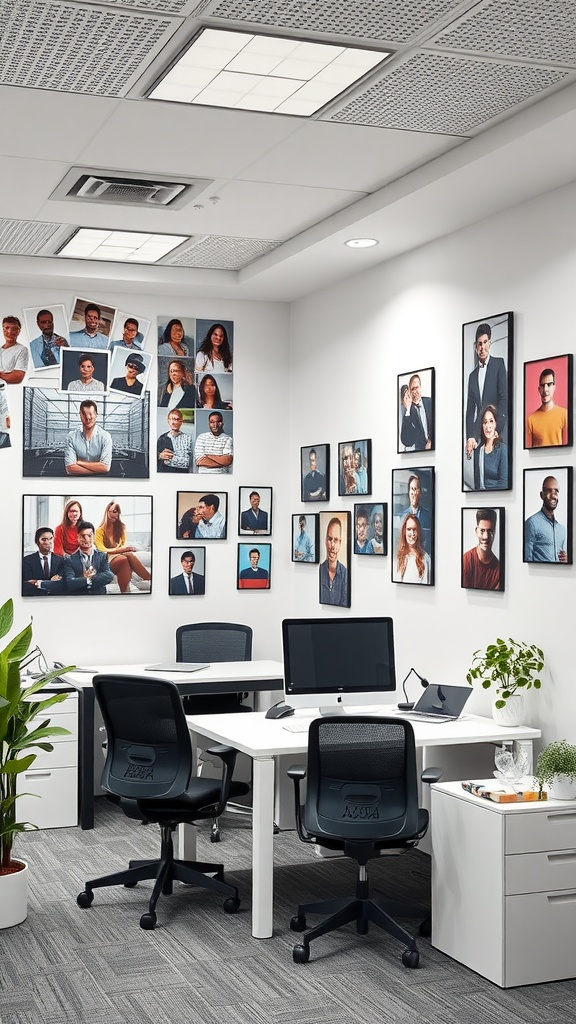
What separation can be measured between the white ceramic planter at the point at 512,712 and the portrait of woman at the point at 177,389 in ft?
9.92

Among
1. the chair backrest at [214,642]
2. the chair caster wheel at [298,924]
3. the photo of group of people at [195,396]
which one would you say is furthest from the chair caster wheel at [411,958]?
the photo of group of people at [195,396]

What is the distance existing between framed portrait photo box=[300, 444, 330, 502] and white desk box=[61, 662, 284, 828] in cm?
111

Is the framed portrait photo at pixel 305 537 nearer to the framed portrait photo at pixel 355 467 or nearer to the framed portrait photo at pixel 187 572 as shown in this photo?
the framed portrait photo at pixel 355 467

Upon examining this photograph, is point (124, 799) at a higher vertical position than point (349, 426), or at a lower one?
lower

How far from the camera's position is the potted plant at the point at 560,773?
3.99 meters

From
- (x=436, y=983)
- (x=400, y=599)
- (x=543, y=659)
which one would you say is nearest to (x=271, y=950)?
(x=436, y=983)

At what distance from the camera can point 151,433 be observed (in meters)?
6.79

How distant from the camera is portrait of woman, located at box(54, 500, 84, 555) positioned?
6.59 m

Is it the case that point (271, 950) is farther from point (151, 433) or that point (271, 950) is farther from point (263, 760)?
point (151, 433)

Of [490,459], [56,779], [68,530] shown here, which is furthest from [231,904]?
[68,530]

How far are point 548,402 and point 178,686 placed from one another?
7.96 ft

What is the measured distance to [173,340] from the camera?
6.82 meters

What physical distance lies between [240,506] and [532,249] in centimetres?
285

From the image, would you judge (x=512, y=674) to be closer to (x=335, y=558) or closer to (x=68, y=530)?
(x=335, y=558)
